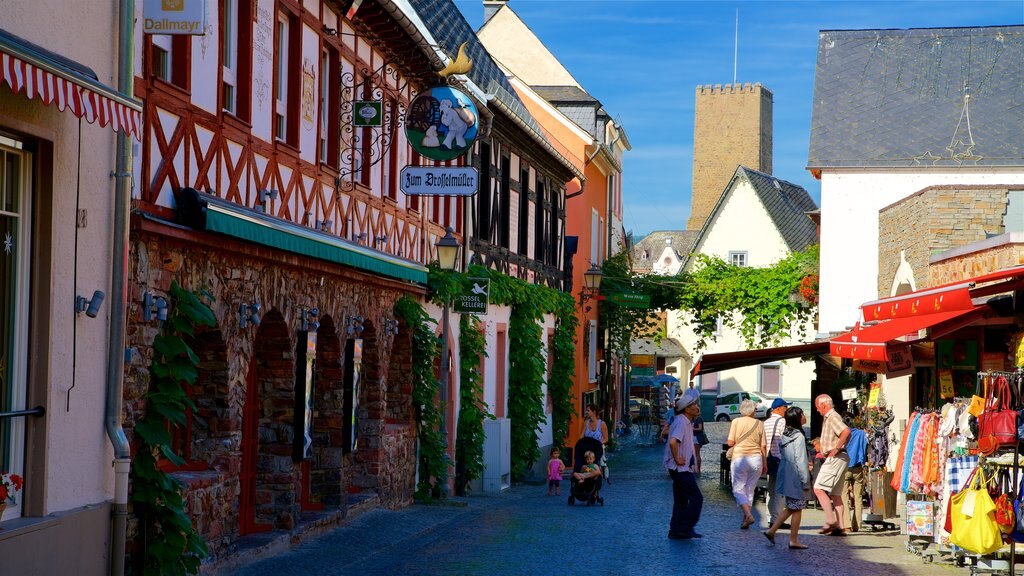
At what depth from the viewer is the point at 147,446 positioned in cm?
988

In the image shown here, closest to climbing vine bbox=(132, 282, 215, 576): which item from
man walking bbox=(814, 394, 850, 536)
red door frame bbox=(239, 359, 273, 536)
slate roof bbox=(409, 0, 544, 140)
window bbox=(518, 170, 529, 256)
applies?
red door frame bbox=(239, 359, 273, 536)

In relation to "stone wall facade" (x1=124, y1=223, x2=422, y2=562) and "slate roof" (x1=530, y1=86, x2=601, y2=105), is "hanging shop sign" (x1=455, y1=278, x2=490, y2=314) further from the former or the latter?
"slate roof" (x1=530, y1=86, x2=601, y2=105)

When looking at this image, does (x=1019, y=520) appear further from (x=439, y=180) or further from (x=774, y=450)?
(x=439, y=180)

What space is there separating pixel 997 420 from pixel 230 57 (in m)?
7.03

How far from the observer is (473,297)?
68.0ft

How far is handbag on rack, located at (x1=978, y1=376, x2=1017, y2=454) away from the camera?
1129cm

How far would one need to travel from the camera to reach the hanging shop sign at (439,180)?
17.2 m

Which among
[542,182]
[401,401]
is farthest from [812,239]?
[401,401]

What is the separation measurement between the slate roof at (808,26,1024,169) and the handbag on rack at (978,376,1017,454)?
68.7ft

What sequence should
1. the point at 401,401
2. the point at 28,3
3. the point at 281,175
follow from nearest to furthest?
the point at 28,3 → the point at 281,175 → the point at 401,401

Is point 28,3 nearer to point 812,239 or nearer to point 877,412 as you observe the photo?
point 877,412

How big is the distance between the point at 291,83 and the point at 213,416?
381 cm

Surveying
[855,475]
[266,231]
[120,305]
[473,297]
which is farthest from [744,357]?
[120,305]

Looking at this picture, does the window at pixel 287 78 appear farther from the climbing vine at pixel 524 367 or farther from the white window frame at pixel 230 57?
the climbing vine at pixel 524 367
